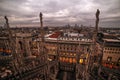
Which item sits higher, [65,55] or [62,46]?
[62,46]

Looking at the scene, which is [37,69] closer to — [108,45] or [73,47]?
[73,47]

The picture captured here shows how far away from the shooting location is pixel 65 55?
1667 inches

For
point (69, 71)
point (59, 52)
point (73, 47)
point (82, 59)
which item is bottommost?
point (69, 71)

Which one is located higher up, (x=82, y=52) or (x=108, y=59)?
(x=82, y=52)

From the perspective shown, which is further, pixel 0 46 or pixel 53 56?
pixel 0 46

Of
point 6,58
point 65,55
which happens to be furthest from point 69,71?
point 6,58

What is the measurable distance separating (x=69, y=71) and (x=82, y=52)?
12.3m

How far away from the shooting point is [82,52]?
39812mm

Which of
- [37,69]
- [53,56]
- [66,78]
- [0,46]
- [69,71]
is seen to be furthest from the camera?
[0,46]

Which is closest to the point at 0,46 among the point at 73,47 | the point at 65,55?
the point at 65,55

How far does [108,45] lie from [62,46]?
79.4 feet

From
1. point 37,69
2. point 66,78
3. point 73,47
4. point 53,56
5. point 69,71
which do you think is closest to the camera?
point 37,69

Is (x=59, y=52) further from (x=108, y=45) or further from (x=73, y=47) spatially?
(x=108, y=45)

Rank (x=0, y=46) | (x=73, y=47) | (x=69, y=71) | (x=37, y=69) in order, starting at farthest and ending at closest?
(x=0, y=46) < (x=73, y=47) < (x=69, y=71) < (x=37, y=69)
